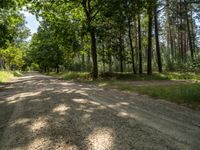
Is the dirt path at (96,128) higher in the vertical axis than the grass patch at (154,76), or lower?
higher

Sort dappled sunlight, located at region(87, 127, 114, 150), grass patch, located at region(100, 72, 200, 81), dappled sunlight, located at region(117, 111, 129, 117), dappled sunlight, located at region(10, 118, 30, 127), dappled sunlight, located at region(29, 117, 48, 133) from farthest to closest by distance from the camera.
A: grass patch, located at region(100, 72, 200, 81)
dappled sunlight, located at region(117, 111, 129, 117)
dappled sunlight, located at region(10, 118, 30, 127)
dappled sunlight, located at region(29, 117, 48, 133)
dappled sunlight, located at region(87, 127, 114, 150)

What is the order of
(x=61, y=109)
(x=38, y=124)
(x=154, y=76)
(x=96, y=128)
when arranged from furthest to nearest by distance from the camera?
(x=154, y=76) < (x=61, y=109) < (x=38, y=124) < (x=96, y=128)

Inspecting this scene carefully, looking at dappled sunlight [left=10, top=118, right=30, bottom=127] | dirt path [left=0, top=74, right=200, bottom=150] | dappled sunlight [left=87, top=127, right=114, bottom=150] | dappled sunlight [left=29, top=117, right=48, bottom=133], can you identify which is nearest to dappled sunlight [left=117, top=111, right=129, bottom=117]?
dirt path [left=0, top=74, right=200, bottom=150]

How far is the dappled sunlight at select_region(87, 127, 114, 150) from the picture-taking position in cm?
496

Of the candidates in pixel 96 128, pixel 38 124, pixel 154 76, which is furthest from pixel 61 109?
pixel 154 76

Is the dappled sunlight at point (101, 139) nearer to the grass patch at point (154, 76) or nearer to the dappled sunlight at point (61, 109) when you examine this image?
the dappled sunlight at point (61, 109)

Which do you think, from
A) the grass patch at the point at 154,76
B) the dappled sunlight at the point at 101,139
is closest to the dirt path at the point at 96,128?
the dappled sunlight at the point at 101,139

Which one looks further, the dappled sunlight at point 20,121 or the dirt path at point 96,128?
the dappled sunlight at point 20,121

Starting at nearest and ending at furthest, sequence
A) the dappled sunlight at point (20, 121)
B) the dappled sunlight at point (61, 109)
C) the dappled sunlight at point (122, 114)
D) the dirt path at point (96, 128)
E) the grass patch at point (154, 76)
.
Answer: the dirt path at point (96, 128) → the dappled sunlight at point (20, 121) → the dappled sunlight at point (122, 114) → the dappled sunlight at point (61, 109) → the grass patch at point (154, 76)

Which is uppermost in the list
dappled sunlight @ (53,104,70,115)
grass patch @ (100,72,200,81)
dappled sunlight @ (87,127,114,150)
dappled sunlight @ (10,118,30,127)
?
dappled sunlight @ (53,104,70,115)

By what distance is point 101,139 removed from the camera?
17.5ft

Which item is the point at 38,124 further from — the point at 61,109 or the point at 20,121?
the point at 61,109

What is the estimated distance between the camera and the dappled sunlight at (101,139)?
4.96 meters

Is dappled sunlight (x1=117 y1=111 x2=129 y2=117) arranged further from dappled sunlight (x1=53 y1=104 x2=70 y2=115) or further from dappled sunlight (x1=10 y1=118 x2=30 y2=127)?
dappled sunlight (x1=10 y1=118 x2=30 y2=127)
